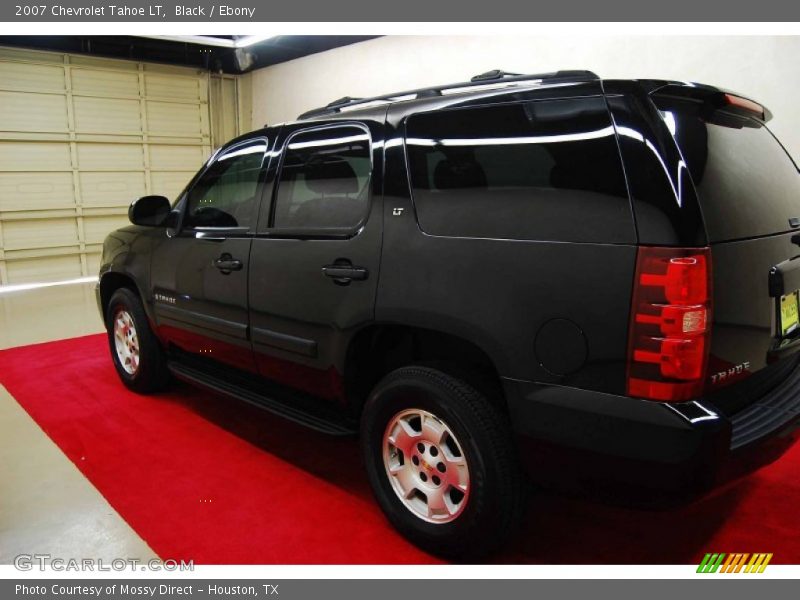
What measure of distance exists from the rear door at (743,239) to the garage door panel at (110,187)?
30.8 ft

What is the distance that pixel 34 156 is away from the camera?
8.55 meters

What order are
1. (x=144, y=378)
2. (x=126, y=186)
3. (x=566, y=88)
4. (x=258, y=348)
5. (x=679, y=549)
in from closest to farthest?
(x=566, y=88) < (x=679, y=549) < (x=258, y=348) < (x=144, y=378) < (x=126, y=186)

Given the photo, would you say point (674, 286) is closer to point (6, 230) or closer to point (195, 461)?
point (195, 461)

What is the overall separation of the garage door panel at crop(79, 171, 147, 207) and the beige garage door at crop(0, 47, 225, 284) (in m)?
0.01

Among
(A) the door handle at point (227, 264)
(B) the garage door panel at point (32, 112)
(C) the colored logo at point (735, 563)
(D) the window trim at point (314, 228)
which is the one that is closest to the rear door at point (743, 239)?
(C) the colored logo at point (735, 563)

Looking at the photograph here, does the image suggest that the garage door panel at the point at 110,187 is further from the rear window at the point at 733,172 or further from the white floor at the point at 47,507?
the rear window at the point at 733,172

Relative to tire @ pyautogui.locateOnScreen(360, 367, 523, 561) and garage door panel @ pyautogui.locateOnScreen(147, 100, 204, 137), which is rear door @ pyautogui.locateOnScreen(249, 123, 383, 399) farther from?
garage door panel @ pyautogui.locateOnScreen(147, 100, 204, 137)

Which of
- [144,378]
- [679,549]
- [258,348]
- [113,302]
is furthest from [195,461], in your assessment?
[679,549]

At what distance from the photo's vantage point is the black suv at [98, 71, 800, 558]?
1623 millimetres

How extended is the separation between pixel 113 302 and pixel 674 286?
3.58 m

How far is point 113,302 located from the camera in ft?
13.0

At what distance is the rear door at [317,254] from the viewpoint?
2.30 meters

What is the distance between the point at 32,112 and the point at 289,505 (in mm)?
8385

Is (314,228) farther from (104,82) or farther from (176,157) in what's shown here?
(176,157)
